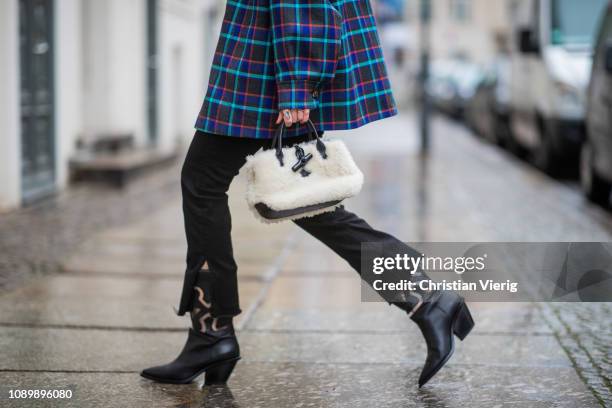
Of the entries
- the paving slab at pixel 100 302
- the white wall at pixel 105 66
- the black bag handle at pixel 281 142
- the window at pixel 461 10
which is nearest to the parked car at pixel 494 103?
the white wall at pixel 105 66

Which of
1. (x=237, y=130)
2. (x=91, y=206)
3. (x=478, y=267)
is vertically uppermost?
(x=237, y=130)

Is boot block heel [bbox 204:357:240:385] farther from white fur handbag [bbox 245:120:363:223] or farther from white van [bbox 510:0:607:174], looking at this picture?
white van [bbox 510:0:607:174]

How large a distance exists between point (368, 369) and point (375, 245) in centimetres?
59

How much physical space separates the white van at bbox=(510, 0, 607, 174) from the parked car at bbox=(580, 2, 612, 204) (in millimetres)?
1703

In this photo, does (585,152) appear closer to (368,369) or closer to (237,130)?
(368,369)

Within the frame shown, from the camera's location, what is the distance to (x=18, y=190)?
884cm

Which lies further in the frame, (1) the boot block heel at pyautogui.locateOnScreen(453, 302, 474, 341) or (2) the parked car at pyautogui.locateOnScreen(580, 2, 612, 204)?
(2) the parked car at pyautogui.locateOnScreen(580, 2, 612, 204)

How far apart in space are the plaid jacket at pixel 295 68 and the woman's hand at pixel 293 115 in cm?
2

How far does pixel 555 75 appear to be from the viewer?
39.2ft

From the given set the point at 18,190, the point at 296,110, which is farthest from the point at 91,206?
the point at 296,110

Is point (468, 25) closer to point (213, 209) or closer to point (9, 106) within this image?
point (9, 106)

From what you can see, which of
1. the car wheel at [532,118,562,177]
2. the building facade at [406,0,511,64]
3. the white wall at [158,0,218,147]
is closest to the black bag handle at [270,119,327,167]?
the car wheel at [532,118,562,177]

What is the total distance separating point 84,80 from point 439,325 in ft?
28.7

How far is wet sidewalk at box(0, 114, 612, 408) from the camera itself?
3709 mm
